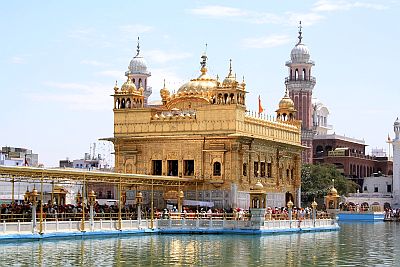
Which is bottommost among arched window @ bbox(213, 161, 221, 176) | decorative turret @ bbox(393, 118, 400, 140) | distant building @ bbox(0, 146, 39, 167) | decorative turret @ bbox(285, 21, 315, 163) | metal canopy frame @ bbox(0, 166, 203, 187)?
metal canopy frame @ bbox(0, 166, 203, 187)

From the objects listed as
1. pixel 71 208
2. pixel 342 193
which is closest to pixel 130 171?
pixel 71 208

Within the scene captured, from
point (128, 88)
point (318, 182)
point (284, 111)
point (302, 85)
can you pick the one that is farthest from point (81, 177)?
point (302, 85)

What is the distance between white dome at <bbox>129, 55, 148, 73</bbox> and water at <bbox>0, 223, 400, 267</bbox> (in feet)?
238

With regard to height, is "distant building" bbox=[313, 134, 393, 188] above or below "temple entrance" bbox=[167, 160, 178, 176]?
above

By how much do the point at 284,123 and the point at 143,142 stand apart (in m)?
9.54

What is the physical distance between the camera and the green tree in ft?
269

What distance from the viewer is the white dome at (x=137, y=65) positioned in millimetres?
109812

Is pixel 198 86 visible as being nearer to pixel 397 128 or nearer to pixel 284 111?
pixel 284 111

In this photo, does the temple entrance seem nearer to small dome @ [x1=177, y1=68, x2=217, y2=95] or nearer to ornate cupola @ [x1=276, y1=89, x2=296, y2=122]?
small dome @ [x1=177, y1=68, x2=217, y2=95]

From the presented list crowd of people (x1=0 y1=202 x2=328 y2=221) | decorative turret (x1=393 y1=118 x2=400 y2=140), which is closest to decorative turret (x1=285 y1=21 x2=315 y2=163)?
decorative turret (x1=393 y1=118 x2=400 y2=140)

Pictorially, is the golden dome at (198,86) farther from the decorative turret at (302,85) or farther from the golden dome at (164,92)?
the decorative turret at (302,85)

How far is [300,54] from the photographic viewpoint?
102625 millimetres

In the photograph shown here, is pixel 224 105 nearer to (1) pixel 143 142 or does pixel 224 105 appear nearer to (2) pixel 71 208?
(1) pixel 143 142

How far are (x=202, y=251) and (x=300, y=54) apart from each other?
245 feet
